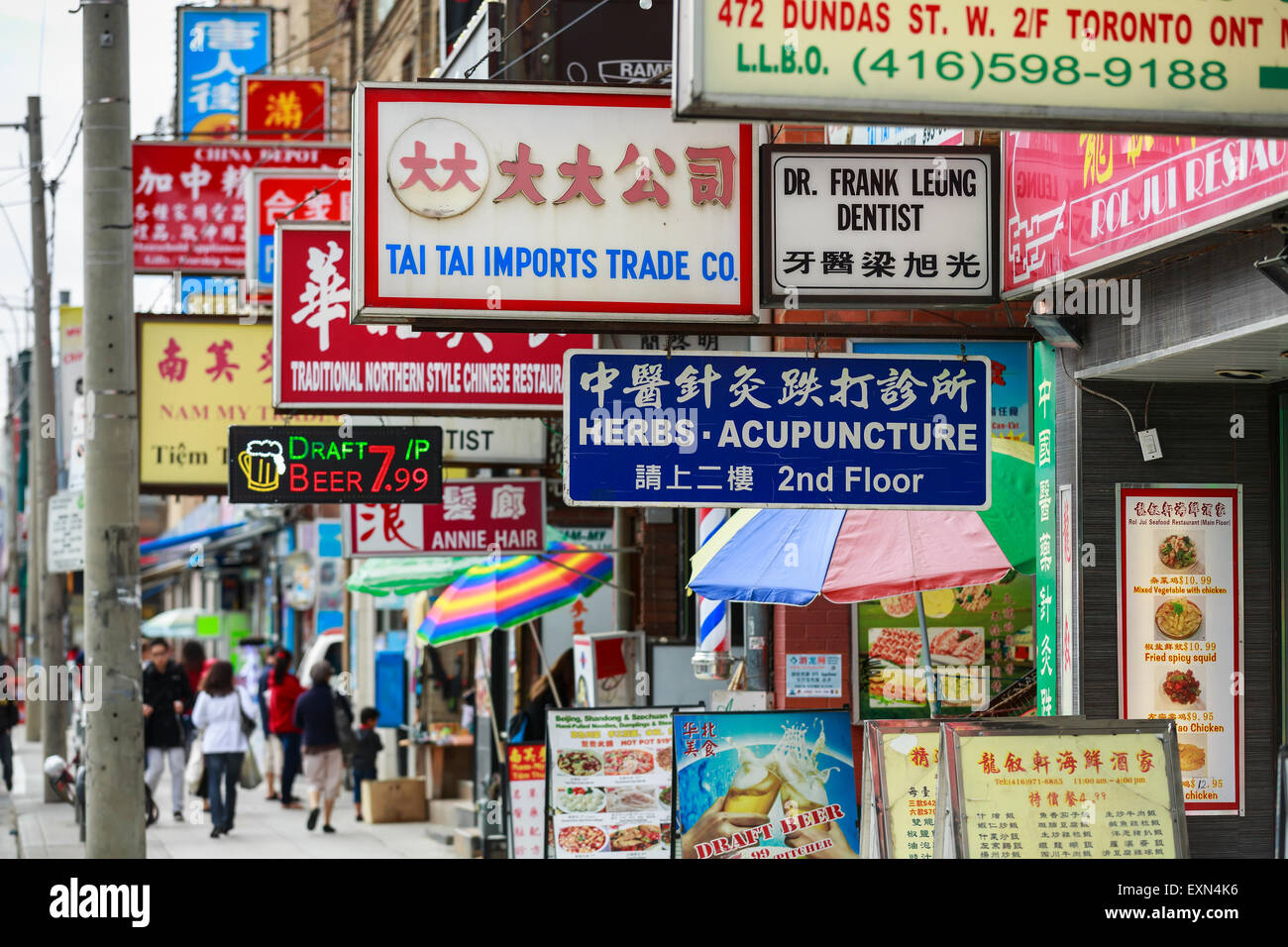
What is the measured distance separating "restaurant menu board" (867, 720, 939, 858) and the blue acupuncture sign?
97cm

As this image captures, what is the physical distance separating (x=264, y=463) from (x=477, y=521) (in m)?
3.03

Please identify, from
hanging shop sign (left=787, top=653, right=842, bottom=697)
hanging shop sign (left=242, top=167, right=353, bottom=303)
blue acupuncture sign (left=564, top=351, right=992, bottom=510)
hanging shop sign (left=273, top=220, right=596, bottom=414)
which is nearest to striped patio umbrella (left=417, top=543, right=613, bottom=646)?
hanging shop sign (left=787, top=653, right=842, bottom=697)

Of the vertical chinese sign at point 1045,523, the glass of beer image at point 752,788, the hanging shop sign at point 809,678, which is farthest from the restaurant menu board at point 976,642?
the vertical chinese sign at point 1045,523

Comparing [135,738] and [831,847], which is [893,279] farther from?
[135,738]

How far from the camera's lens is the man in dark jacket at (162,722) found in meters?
17.6

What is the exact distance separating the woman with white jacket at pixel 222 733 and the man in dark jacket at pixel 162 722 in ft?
2.35

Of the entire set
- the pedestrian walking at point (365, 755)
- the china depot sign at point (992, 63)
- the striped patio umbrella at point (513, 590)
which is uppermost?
the china depot sign at point (992, 63)

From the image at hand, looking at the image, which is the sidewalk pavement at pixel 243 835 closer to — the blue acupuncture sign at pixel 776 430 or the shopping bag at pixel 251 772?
the shopping bag at pixel 251 772

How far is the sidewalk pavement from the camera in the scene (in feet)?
50.4

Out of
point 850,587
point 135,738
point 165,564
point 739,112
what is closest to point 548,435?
point 135,738

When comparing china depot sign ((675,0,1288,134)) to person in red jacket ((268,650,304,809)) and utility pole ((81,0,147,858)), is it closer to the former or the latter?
utility pole ((81,0,147,858))

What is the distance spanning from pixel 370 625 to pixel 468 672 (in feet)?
19.8

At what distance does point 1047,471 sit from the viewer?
7.88 meters

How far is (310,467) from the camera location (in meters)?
9.95
